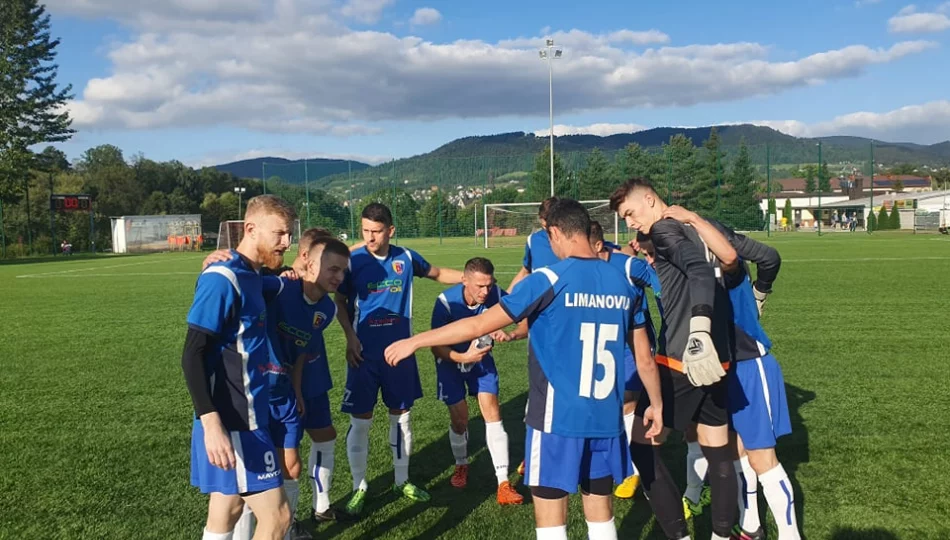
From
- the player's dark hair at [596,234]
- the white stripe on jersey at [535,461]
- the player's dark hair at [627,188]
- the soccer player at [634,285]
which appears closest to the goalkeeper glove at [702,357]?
the soccer player at [634,285]

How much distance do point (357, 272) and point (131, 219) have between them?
5419cm

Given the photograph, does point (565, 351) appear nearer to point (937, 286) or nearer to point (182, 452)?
point (182, 452)

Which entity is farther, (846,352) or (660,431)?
(846,352)

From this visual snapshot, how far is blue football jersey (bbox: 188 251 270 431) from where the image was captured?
274 cm

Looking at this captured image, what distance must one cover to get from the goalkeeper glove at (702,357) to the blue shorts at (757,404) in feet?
2.14

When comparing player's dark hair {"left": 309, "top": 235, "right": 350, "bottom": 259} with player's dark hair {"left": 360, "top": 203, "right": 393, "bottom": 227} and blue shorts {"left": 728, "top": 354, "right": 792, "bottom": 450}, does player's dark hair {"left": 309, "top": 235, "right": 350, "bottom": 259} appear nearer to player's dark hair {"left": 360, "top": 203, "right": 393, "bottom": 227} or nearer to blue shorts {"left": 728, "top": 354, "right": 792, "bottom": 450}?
player's dark hair {"left": 360, "top": 203, "right": 393, "bottom": 227}

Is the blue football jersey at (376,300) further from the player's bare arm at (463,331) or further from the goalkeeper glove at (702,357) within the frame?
the goalkeeper glove at (702,357)

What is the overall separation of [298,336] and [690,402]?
7.79ft

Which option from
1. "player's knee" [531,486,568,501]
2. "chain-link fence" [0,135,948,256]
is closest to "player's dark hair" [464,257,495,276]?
"player's knee" [531,486,568,501]

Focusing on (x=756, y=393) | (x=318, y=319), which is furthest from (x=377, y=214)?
(x=756, y=393)

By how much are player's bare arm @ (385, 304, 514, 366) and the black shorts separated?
118cm

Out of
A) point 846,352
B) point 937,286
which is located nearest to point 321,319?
point 846,352

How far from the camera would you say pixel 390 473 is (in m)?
5.12

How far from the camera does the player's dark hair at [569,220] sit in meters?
2.97
